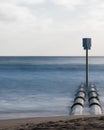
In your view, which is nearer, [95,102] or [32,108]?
[95,102]

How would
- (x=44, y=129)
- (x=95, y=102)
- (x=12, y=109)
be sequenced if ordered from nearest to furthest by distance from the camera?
(x=44, y=129) < (x=95, y=102) < (x=12, y=109)

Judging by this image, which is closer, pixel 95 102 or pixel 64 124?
pixel 64 124

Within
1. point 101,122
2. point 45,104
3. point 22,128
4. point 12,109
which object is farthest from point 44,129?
point 45,104

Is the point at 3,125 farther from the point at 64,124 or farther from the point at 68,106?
the point at 68,106

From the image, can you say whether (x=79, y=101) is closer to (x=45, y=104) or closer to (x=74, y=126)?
(x=45, y=104)

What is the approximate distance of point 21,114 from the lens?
99.7 feet

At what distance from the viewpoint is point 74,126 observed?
14922 millimetres

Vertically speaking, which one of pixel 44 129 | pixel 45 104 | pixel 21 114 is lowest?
pixel 44 129

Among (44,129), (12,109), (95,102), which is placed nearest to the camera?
(44,129)

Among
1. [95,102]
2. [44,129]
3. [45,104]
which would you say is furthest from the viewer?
[45,104]

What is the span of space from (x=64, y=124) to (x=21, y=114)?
15.1 meters

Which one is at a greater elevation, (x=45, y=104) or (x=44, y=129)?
(x=45, y=104)

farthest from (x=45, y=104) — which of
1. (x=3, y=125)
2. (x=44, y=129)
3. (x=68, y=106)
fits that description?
(x=44, y=129)

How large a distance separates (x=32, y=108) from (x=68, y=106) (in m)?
3.19
